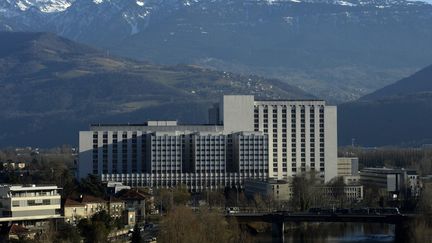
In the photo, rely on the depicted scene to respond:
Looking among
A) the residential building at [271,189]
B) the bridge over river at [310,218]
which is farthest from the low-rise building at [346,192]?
the bridge over river at [310,218]

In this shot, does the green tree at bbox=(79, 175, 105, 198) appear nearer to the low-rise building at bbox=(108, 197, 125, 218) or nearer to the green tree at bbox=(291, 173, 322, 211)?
the low-rise building at bbox=(108, 197, 125, 218)

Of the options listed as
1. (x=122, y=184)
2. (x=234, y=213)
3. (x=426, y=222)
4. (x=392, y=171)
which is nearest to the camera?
(x=426, y=222)

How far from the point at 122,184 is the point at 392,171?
95.4ft

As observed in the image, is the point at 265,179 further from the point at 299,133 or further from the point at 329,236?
the point at 329,236

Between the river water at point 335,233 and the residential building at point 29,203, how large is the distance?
13233 mm

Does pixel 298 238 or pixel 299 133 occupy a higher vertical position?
pixel 299 133

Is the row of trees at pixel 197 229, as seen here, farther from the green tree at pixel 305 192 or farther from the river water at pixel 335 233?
the green tree at pixel 305 192

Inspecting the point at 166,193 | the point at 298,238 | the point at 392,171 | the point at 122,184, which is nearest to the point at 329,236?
the point at 298,238

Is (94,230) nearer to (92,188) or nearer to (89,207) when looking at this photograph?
(89,207)

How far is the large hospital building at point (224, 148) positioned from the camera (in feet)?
371

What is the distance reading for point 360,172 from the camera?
131 metres

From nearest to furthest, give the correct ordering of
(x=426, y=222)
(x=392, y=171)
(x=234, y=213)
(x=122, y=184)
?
(x=426, y=222)
(x=234, y=213)
(x=122, y=184)
(x=392, y=171)

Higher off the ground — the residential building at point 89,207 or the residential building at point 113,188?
the residential building at point 113,188

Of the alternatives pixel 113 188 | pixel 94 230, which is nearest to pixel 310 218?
pixel 113 188
